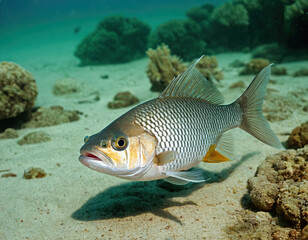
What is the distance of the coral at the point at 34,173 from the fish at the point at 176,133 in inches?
91.5

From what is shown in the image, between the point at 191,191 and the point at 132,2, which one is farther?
the point at 132,2

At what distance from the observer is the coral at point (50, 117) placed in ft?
23.6

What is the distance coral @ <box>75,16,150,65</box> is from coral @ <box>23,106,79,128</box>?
14.3m

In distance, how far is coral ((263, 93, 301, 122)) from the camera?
19.7ft

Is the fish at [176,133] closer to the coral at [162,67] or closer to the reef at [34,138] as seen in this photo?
the reef at [34,138]

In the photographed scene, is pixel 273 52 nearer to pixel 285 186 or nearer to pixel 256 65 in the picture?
pixel 256 65

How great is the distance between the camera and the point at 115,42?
21.3 metres

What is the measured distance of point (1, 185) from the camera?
13.3 ft

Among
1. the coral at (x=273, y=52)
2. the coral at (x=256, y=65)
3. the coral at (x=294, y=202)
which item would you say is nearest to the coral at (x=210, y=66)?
the coral at (x=256, y=65)

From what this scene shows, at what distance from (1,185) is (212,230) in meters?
3.61

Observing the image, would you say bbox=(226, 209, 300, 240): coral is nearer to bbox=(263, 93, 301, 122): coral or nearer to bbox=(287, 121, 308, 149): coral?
bbox=(287, 121, 308, 149): coral

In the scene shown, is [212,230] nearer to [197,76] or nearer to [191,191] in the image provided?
[191,191]

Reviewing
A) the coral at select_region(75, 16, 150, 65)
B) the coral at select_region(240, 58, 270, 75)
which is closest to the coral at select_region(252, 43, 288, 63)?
the coral at select_region(240, 58, 270, 75)

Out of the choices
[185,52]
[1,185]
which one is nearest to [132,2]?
[185,52]
